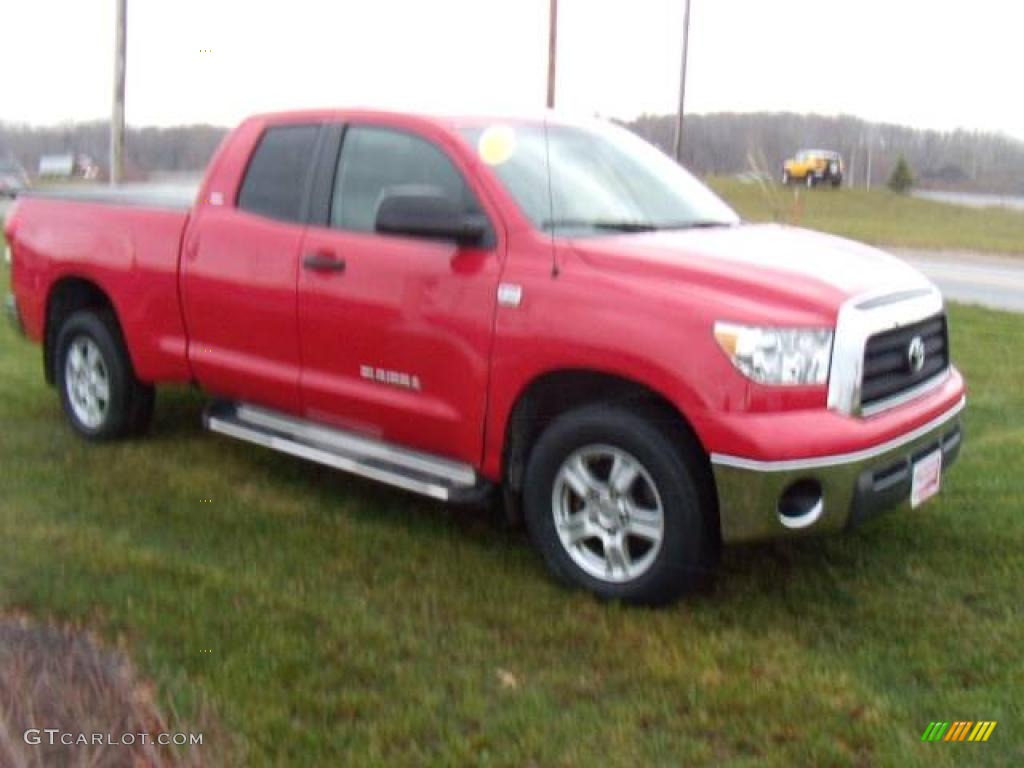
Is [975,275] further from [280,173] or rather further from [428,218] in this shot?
[428,218]

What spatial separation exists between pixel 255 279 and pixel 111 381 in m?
1.49

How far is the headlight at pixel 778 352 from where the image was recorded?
4.05m

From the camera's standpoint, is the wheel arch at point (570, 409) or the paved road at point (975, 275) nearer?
the wheel arch at point (570, 409)

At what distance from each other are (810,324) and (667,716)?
138 cm

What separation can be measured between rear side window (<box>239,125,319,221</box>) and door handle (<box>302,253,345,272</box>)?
0.29m

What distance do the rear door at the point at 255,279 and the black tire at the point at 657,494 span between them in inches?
55.9

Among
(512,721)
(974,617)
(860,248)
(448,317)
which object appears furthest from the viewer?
(860,248)

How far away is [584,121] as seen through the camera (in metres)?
5.75

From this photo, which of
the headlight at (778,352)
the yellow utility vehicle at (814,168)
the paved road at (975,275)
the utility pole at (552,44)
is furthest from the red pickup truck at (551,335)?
the yellow utility vehicle at (814,168)

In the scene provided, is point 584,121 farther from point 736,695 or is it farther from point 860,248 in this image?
point 736,695

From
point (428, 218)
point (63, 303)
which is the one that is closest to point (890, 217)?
point (63, 303)

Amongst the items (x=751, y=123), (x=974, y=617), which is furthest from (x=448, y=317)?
(x=751, y=123)

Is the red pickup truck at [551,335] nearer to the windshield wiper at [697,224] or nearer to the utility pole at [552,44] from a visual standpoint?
the windshield wiper at [697,224]

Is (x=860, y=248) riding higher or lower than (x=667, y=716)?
higher
